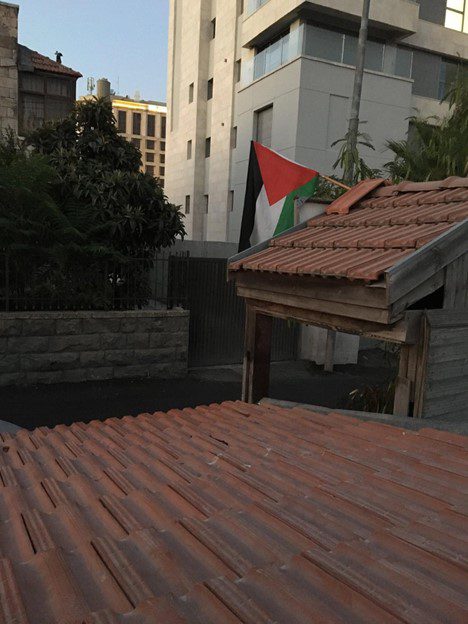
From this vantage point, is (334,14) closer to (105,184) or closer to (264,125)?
(264,125)

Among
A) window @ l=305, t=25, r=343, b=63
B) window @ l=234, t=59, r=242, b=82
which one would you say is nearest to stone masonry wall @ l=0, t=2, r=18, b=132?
window @ l=234, t=59, r=242, b=82

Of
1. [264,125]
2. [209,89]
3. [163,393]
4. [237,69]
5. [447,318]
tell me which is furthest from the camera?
[209,89]

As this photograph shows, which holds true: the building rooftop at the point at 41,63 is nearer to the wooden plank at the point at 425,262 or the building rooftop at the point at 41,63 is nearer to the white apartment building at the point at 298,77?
the white apartment building at the point at 298,77

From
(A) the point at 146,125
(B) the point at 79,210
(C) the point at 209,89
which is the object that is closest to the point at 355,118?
(B) the point at 79,210

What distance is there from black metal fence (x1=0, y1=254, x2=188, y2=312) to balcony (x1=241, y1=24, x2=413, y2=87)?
38.2 ft

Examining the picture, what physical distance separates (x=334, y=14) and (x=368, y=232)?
16634 millimetres

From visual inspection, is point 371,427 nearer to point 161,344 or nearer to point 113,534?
point 113,534

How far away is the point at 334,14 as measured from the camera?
18.1 m

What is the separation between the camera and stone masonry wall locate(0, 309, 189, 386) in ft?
31.6

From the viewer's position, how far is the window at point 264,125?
817 inches

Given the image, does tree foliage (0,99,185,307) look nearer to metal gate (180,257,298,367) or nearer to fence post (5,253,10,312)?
fence post (5,253,10,312)

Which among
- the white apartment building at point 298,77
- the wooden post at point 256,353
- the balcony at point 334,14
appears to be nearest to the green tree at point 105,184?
the wooden post at point 256,353

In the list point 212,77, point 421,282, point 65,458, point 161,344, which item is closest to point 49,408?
point 161,344

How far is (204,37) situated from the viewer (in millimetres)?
26734
